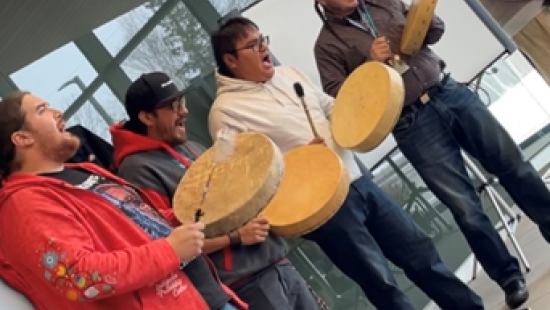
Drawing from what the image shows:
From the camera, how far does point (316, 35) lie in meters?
3.17

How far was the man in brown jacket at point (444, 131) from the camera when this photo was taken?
2346 millimetres

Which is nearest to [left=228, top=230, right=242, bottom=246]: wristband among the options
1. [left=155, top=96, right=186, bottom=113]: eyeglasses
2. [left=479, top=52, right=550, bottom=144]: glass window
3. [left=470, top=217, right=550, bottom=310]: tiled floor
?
[left=155, top=96, right=186, bottom=113]: eyeglasses

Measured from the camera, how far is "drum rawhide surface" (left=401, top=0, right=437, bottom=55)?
219cm

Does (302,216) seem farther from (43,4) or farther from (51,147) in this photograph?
(43,4)

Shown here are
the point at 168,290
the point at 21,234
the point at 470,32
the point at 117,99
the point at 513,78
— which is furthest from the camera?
the point at 513,78

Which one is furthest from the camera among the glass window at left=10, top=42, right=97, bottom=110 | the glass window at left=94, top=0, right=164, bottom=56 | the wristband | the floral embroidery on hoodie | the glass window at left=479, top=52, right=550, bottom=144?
the glass window at left=479, top=52, right=550, bottom=144

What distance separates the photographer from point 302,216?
1863mm

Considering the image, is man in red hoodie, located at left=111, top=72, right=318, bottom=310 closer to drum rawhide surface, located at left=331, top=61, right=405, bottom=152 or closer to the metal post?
drum rawhide surface, located at left=331, top=61, right=405, bottom=152

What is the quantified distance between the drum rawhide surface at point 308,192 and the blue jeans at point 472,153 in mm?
459

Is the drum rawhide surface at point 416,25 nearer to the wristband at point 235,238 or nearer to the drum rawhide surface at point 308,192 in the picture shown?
the drum rawhide surface at point 308,192

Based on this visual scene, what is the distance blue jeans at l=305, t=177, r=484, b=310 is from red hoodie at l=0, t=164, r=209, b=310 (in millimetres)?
723

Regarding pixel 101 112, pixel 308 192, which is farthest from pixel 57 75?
pixel 308 192

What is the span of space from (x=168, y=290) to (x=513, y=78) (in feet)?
9.17

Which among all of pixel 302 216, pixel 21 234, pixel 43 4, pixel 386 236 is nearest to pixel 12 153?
pixel 21 234
